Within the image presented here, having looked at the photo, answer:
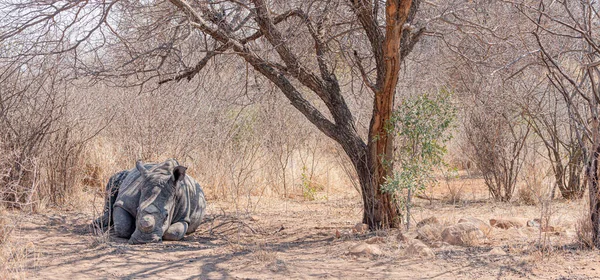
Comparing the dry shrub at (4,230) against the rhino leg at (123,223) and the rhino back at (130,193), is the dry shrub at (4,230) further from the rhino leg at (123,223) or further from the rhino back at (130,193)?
the rhino back at (130,193)

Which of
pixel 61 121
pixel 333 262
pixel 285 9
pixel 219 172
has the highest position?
pixel 285 9

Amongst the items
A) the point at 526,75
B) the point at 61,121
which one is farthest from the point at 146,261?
the point at 526,75

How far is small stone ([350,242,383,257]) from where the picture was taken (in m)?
6.00

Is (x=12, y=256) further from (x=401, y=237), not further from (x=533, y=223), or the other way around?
(x=533, y=223)

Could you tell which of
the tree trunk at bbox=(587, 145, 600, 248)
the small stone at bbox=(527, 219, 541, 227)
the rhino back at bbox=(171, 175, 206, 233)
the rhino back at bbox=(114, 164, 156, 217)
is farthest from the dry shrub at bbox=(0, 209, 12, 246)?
the small stone at bbox=(527, 219, 541, 227)

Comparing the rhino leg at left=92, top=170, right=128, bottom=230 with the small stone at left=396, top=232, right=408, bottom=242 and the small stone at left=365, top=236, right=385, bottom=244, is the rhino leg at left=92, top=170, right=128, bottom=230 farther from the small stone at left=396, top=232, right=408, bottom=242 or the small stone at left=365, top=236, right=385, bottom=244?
the small stone at left=396, top=232, right=408, bottom=242

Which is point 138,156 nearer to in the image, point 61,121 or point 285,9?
point 61,121

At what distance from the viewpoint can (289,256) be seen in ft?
20.5

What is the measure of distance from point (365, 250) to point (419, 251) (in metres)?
0.55

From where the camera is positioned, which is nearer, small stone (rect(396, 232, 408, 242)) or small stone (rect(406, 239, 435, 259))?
small stone (rect(406, 239, 435, 259))

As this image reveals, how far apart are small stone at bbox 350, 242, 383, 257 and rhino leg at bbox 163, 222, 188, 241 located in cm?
248

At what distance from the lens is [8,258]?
5.20 m

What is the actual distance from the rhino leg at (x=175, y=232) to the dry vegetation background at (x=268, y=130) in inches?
55.3

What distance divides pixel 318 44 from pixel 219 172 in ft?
15.0
